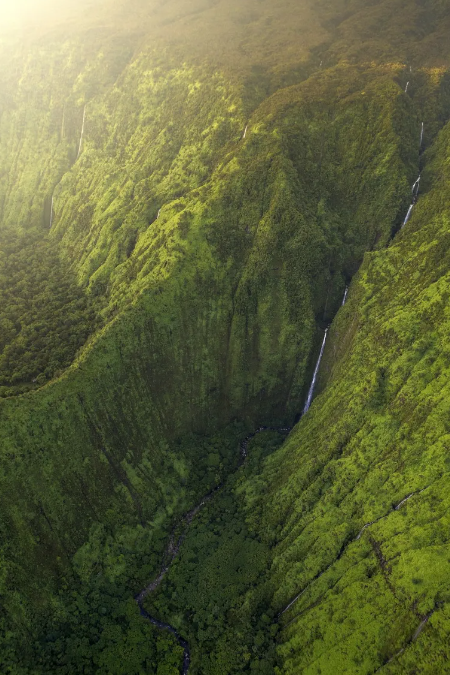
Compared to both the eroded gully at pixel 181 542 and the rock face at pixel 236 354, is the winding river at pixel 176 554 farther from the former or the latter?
the rock face at pixel 236 354

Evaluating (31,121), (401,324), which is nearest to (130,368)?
(401,324)

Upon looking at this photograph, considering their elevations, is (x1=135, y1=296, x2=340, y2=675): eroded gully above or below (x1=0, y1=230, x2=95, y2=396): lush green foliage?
below

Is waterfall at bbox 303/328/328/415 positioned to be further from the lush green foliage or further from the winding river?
the lush green foliage

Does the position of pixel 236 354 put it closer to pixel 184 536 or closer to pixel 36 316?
pixel 184 536

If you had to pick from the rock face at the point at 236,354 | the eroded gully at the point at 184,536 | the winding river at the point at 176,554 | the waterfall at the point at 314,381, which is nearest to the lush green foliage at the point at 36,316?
the rock face at the point at 236,354

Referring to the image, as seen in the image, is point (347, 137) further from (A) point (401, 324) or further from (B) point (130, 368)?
(B) point (130, 368)

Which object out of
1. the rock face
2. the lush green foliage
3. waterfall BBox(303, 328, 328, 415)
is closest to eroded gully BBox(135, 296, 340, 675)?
waterfall BBox(303, 328, 328, 415)

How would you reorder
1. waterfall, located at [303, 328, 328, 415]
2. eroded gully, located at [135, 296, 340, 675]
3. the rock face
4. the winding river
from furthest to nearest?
waterfall, located at [303, 328, 328, 415] → eroded gully, located at [135, 296, 340, 675] → the winding river → the rock face

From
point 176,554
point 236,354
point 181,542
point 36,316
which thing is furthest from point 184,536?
point 36,316
